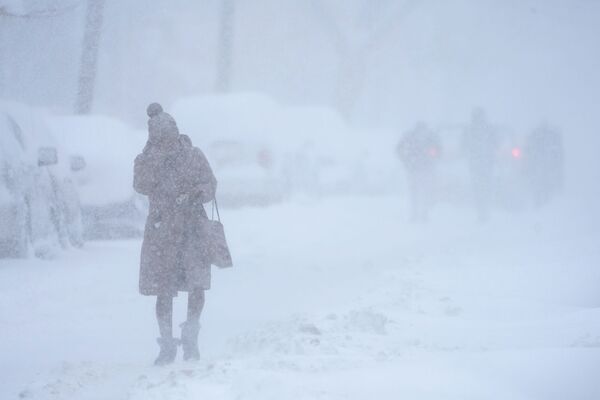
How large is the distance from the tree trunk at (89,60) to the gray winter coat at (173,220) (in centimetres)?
1247

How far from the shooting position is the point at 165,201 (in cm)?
518

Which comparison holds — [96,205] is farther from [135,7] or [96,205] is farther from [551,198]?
[135,7]

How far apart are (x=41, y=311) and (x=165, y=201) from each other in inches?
95.6

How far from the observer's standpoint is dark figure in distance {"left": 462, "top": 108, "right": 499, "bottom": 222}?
1479 centimetres

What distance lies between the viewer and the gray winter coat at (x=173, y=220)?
513cm

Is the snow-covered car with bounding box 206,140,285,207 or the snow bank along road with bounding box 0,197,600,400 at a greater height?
the snow-covered car with bounding box 206,140,285,207

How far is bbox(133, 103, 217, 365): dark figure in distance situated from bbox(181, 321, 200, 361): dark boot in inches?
3.7

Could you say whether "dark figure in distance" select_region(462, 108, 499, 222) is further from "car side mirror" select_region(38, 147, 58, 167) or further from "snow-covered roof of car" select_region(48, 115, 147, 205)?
"car side mirror" select_region(38, 147, 58, 167)

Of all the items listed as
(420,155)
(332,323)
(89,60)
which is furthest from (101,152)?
(89,60)

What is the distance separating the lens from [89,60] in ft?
57.6

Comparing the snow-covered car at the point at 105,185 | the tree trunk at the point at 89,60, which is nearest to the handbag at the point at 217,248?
the snow-covered car at the point at 105,185

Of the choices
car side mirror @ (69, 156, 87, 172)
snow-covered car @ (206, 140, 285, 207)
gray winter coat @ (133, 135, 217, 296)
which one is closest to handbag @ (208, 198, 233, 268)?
gray winter coat @ (133, 135, 217, 296)

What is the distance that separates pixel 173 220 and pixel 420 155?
1024 centimetres

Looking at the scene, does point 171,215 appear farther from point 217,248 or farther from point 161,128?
point 161,128
